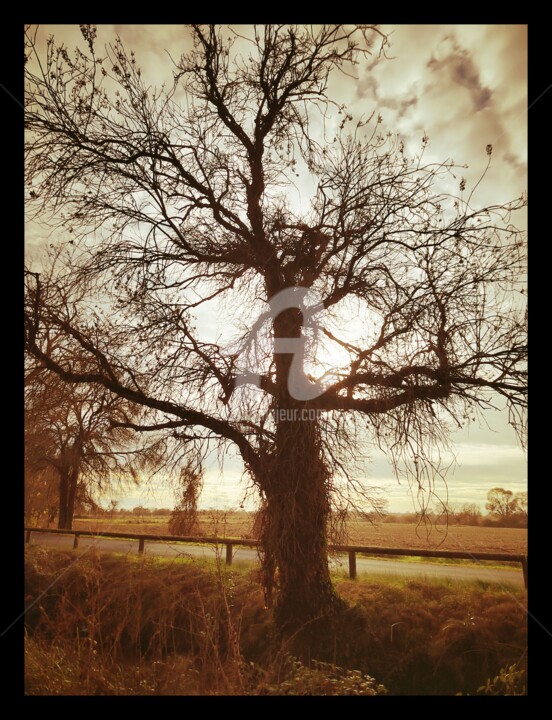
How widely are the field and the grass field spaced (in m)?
0.53

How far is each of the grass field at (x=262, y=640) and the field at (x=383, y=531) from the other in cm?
53

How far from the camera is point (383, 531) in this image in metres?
7.62

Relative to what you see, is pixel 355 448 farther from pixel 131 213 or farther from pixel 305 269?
pixel 131 213

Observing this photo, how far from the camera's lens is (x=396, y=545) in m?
7.98

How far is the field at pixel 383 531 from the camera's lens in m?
4.82

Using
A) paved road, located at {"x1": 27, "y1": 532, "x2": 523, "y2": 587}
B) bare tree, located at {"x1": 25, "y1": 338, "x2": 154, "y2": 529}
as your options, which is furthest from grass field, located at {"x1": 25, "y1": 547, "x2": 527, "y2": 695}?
bare tree, located at {"x1": 25, "y1": 338, "x2": 154, "y2": 529}

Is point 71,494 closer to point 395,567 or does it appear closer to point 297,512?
point 297,512

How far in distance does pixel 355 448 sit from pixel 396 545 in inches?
144

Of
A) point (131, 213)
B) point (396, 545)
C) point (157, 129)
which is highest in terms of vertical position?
point (157, 129)

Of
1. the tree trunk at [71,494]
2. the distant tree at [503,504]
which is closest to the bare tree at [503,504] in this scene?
the distant tree at [503,504]

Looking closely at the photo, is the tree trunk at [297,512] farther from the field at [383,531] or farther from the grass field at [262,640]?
the grass field at [262,640]

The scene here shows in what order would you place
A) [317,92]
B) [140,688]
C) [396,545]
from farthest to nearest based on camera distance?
[396,545] → [317,92] → [140,688]

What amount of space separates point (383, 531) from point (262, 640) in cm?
275

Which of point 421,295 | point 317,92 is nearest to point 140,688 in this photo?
point 421,295
